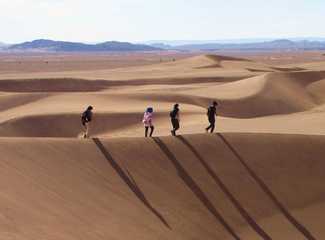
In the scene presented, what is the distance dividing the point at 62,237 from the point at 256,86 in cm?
2856

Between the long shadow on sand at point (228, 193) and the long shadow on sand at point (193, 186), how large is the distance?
1.87 feet

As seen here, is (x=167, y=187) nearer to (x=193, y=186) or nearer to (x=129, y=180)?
(x=193, y=186)

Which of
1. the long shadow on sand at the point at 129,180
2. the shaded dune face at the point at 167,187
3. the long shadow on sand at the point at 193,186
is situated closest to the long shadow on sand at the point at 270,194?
the shaded dune face at the point at 167,187

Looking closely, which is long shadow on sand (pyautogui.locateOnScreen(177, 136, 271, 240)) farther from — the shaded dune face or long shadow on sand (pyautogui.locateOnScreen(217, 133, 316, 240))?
long shadow on sand (pyautogui.locateOnScreen(217, 133, 316, 240))

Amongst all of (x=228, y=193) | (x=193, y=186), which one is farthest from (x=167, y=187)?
(x=228, y=193)

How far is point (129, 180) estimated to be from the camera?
521 inches

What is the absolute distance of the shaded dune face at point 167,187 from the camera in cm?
1089

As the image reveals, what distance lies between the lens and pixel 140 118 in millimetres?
26078

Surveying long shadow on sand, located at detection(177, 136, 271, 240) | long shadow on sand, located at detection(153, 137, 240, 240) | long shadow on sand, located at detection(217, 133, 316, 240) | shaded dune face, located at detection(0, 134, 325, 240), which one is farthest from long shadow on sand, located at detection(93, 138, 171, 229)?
long shadow on sand, located at detection(217, 133, 316, 240)

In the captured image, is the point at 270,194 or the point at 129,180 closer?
the point at 129,180

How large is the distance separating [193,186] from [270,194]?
1862 mm

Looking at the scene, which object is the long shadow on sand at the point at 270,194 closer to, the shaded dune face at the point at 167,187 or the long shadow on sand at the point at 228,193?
the shaded dune face at the point at 167,187

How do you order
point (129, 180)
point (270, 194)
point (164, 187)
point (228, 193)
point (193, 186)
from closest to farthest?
point (129, 180) < point (164, 187) < point (193, 186) < point (228, 193) < point (270, 194)

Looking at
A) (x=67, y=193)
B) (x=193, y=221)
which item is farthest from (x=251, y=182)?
(x=67, y=193)
